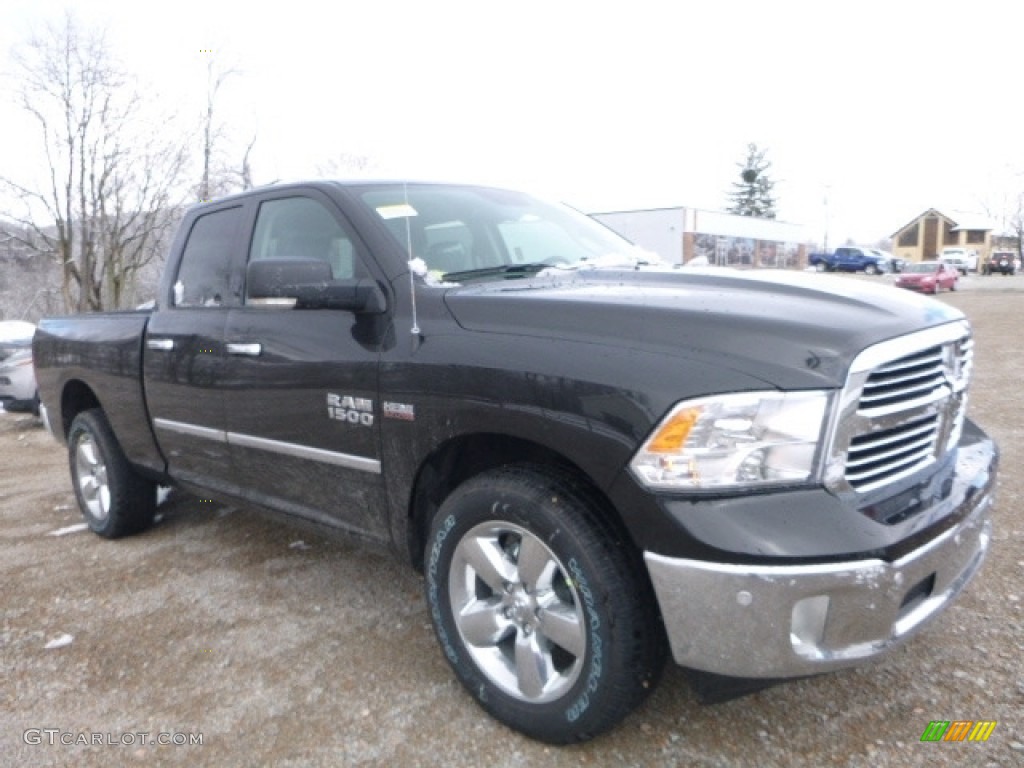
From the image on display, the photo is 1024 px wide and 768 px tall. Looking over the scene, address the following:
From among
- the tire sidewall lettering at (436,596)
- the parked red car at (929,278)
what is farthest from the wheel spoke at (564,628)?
the parked red car at (929,278)

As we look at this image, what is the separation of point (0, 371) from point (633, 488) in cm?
926

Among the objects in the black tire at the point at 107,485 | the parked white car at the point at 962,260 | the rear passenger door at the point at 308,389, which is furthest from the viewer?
the parked white car at the point at 962,260

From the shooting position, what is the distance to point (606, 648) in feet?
7.25

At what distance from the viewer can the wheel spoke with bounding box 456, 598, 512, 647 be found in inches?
100

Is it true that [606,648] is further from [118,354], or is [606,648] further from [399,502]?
[118,354]

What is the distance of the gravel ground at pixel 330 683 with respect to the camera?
2.45 m

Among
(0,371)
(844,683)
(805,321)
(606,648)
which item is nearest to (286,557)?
(606,648)

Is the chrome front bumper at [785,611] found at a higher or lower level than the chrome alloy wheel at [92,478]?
higher

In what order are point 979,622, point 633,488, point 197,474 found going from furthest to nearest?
point 197,474, point 979,622, point 633,488

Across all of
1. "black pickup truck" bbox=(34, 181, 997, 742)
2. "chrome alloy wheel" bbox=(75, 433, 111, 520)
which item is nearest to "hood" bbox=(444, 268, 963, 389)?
"black pickup truck" bbox=(34, 181, 997, 742)

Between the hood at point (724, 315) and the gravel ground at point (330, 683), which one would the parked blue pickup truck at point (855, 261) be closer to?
the gravel ground at point (330, 683)

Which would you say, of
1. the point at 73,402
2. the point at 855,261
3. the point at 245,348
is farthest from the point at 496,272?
the point at 855,261

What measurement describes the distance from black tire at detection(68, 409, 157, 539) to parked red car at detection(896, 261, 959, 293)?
35169 mm

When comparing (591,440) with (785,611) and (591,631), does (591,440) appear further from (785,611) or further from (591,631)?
(785,611)
